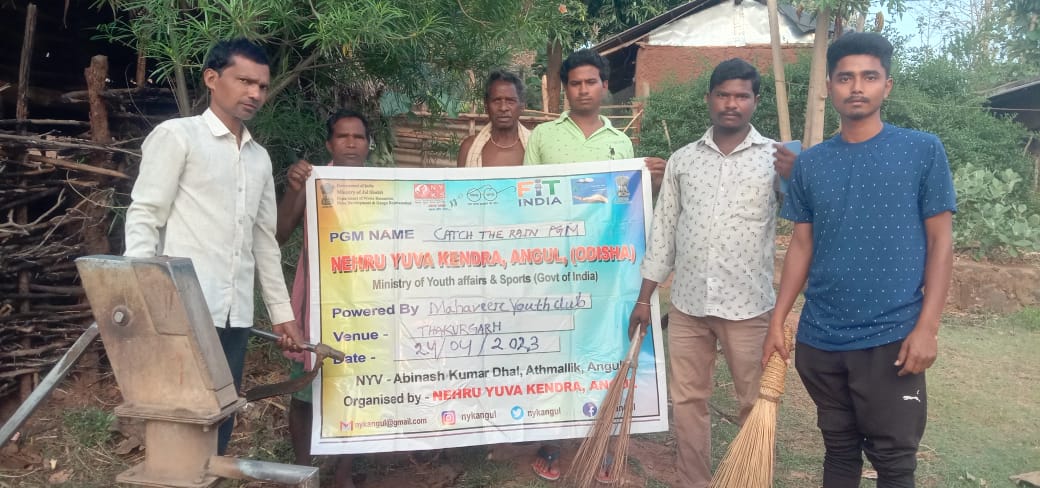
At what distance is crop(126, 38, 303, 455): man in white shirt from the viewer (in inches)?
94.0

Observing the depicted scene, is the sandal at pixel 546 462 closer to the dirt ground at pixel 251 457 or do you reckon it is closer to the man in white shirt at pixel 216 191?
the dirt ground at pixel 251 457

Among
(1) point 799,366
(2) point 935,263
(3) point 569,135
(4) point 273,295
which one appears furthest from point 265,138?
(2) point 935,263

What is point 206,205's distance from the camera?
2.48 m

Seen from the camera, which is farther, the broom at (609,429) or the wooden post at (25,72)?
the wooden post at (25,72)

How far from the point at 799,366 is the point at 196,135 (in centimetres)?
232

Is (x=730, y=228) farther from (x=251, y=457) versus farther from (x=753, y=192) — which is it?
→ (x=251, y=457)

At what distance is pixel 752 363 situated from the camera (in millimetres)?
3012

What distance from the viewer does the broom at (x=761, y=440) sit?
105 inches

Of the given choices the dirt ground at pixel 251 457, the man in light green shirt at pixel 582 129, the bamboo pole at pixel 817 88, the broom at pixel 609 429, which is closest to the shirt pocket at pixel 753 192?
the man in light green shirt at pixel 582 129

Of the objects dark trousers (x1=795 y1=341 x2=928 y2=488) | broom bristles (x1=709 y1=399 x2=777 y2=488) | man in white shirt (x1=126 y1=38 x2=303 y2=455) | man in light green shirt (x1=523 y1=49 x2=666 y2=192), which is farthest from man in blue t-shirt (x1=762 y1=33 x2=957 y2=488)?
man in white shirt (x1=126 y1=38 x2=303 y2=455)

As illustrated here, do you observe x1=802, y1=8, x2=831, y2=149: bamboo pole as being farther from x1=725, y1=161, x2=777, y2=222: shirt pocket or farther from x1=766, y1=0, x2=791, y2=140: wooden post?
x1=725, y1=161, x2=777, y2=222: shirt pocket

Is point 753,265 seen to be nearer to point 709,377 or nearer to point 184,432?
point 709,377

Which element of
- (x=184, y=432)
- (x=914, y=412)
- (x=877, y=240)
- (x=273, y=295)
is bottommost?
(x=914, y=412)

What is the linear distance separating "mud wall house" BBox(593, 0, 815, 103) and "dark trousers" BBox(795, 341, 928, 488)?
10.9 m
